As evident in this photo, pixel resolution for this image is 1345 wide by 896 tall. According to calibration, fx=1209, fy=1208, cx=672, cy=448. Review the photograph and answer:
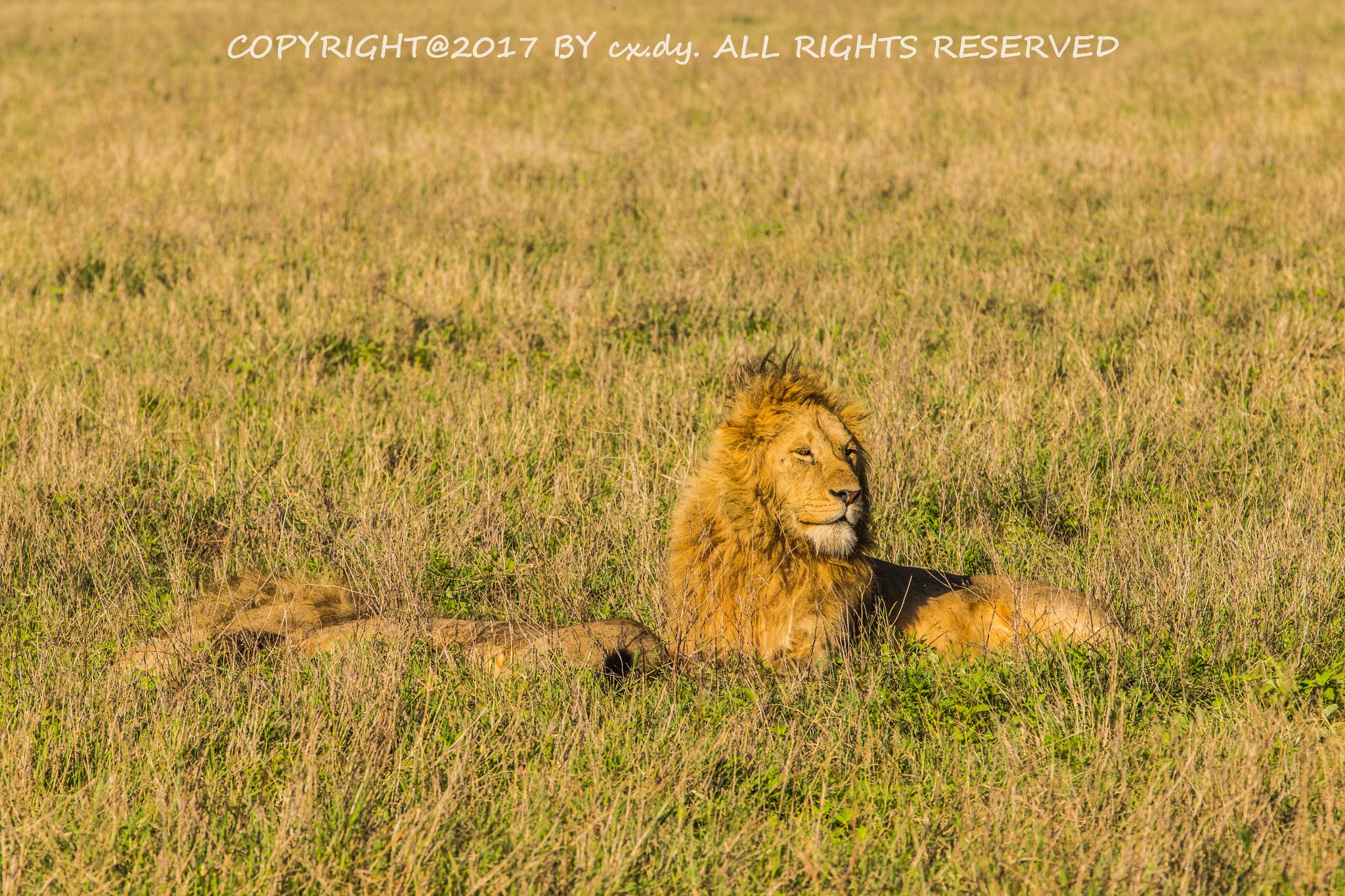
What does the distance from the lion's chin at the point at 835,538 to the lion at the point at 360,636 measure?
25.0 inches

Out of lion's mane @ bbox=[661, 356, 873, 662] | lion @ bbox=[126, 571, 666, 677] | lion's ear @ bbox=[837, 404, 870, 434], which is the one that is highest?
lion's ear @ bbox=[837, 404, 870, 434]

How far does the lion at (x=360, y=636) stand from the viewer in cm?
396

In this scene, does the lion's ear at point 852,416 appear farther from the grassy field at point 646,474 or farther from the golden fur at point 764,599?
the grassy field at point 646,474

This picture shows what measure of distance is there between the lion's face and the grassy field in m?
0.45

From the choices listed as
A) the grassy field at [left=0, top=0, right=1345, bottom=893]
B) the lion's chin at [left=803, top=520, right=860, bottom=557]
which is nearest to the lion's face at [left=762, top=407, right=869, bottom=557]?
the lion's chin at [left=803, top=520, right=860, bottom=557]

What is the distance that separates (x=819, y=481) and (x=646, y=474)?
1899 mm

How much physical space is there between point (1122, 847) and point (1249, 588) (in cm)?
181

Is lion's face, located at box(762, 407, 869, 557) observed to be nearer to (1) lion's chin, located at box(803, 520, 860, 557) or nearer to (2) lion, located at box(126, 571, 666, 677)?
(1) lion's chin, located at box(803, 520, 860, 557)

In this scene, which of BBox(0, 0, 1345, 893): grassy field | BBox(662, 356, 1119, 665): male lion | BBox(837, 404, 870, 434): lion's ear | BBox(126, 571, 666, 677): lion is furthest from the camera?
BBox(837, 404, 870, 434): lion's ear

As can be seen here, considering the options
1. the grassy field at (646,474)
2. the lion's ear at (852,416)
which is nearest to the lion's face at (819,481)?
the lion's ear at (852,416)

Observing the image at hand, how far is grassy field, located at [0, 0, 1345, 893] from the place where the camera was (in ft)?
10.1

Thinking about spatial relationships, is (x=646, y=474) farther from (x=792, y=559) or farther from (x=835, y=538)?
(x=835, y=538)

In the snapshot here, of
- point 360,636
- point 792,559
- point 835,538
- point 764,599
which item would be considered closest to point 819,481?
point 835,538

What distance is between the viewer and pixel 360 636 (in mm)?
4141
